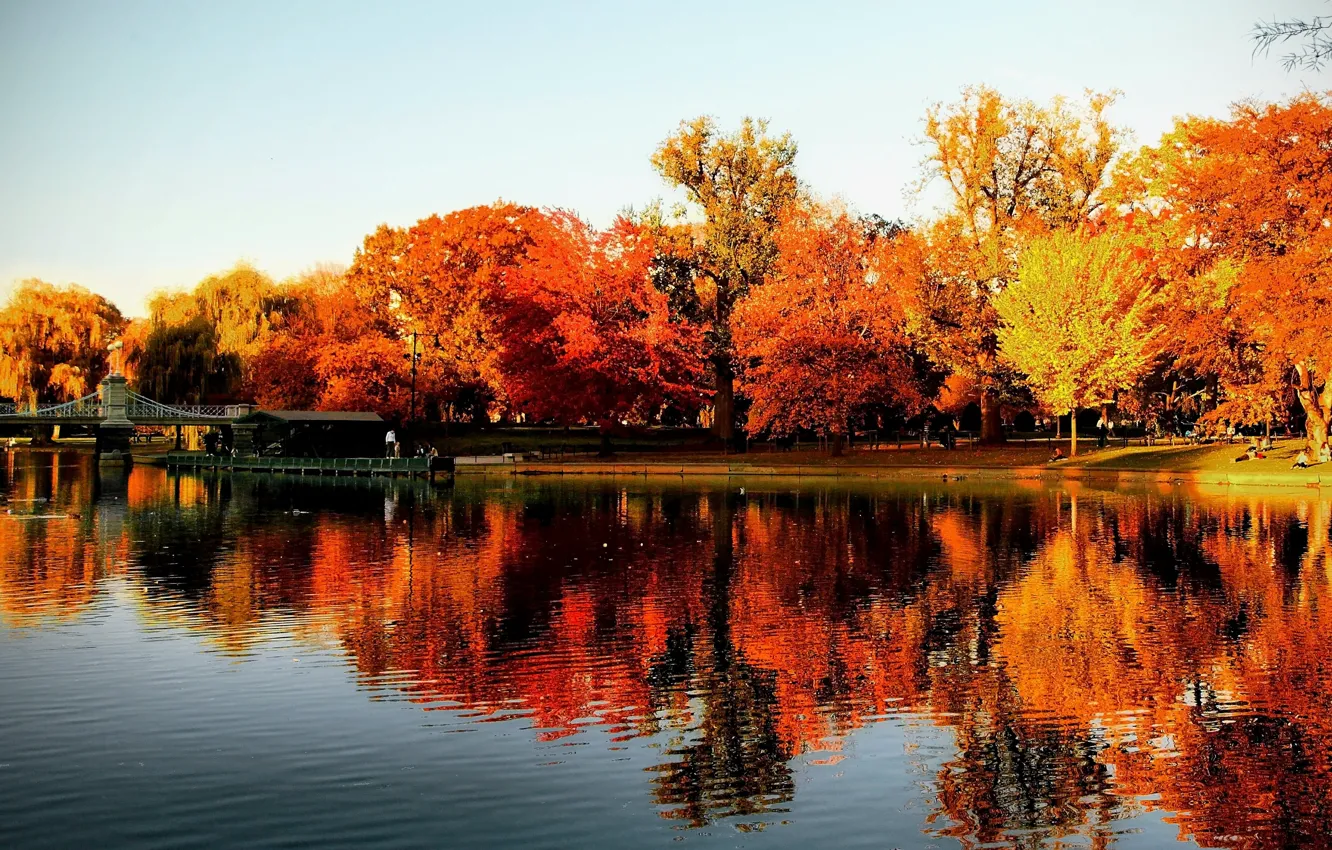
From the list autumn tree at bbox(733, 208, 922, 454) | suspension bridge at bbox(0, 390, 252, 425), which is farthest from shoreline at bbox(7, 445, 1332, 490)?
suspension bridge at bbox(0, 390, 252, 425)

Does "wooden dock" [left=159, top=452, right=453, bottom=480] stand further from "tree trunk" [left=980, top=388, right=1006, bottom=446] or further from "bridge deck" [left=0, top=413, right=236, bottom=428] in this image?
"tree trunk" [left=980, top=388, right=1006, bottom=446]

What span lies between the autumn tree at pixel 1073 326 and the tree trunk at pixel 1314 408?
7437 mm

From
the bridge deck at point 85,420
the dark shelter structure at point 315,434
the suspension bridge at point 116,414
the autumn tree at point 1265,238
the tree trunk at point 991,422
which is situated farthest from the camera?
the bridge deck at point 85,420

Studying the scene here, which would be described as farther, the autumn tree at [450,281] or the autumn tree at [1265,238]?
the autumn tree at [450,281]

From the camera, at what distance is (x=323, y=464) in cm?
7375

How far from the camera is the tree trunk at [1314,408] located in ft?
188

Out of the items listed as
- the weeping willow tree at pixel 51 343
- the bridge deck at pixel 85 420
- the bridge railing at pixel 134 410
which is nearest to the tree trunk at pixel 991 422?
the bridge railing at pixel 134 410

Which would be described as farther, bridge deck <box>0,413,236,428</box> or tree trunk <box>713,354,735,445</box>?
bridge deck <box>0,413,236,428</box>

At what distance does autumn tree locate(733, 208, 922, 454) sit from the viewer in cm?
6662

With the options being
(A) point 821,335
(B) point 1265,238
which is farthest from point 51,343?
(B) point 1265,238

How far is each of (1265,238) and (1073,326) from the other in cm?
971

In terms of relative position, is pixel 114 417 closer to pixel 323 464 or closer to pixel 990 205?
pixel 323 464

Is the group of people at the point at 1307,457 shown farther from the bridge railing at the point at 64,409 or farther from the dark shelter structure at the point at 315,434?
the bridge railing at the point at 64,409

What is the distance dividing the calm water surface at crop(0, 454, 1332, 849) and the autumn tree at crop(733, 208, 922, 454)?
3450 cm
